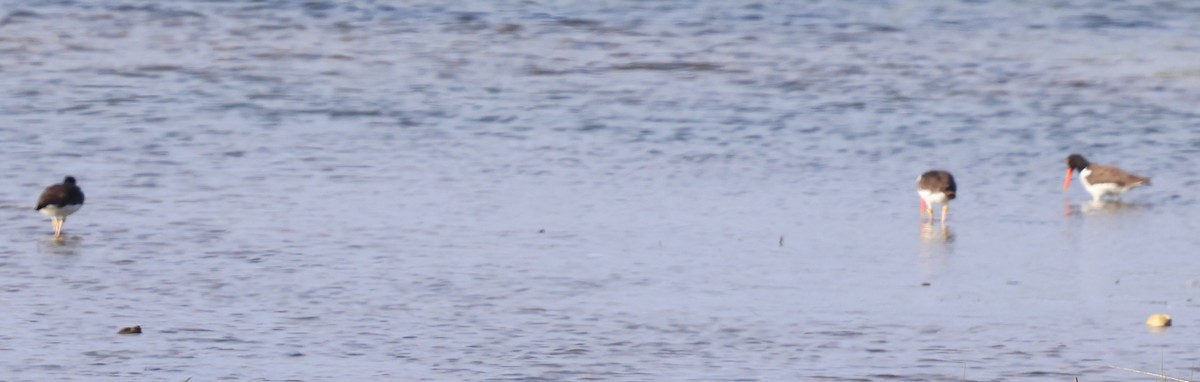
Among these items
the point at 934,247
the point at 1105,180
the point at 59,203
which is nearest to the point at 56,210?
the point at 59,203

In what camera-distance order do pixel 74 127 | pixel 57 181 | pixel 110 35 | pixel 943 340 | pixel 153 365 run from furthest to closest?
pixel 110 35 < pixel 74 127 < pixel 57 181 < pixel 943 340 < pixel 153 365

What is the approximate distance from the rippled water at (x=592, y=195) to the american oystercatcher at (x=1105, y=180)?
0.10 metres

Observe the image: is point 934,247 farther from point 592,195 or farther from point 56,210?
point 56,210

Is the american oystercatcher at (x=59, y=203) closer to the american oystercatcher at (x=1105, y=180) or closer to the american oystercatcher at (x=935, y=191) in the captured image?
the american oystercatcher at (x=935, y=191)

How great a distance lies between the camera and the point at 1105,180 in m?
12.9

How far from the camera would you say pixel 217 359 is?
8.05 meters

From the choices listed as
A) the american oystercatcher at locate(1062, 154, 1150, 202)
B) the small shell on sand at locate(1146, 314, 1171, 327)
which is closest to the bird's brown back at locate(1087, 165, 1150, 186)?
the american oystercatcher at locate(1062, 154, 1150, 202)

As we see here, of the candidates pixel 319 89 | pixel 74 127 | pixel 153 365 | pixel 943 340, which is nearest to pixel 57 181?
pixel 74 127

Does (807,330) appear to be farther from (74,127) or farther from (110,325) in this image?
(74,127)

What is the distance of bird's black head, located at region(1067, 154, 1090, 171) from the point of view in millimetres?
13398

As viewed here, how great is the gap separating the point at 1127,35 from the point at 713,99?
6.12 meters

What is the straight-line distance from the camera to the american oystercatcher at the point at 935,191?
11859mm

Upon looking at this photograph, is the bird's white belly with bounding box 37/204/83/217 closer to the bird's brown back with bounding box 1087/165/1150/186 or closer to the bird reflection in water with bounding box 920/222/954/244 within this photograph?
the bird reflection in water with bounding box 920/222/954/244

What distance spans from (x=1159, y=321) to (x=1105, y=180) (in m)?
4.21
